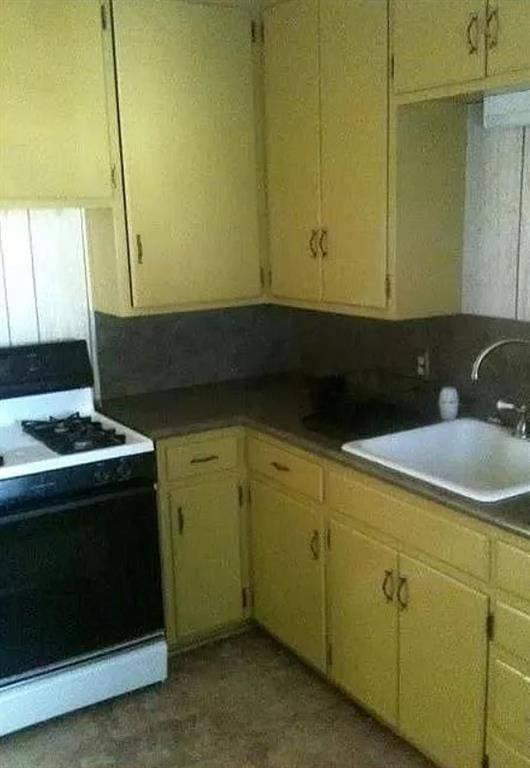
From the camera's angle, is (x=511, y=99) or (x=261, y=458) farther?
(x=261, y=458)

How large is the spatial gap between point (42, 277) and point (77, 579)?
1.11 m

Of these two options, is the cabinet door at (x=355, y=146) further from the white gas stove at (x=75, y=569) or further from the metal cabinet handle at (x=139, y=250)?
the white gas stove at (x=75, y=569)

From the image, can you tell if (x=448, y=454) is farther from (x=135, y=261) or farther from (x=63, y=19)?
(x=63, y=19)

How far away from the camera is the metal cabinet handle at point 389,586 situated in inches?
94.6

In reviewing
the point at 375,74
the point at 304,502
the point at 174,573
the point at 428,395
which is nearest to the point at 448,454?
the point at 428,395

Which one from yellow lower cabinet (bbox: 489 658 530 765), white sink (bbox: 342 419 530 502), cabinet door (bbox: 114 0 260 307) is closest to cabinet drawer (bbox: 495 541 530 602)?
yellow lower cabinet (bbox: 489 658 530 765)

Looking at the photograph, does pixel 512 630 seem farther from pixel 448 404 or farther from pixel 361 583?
pixel 448 404

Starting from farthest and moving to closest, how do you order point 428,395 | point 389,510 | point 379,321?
point 379,321
point 428,395
point 389,510

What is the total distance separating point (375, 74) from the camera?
262cm

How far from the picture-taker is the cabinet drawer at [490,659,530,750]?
202cm

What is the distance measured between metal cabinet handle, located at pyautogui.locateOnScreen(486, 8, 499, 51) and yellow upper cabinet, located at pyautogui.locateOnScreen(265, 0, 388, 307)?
0.42m

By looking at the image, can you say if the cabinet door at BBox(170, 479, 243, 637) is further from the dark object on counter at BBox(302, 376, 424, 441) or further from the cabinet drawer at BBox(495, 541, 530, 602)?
the cabinet drawer at BBox(495, 541, 530, 602)

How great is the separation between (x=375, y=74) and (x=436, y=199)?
44 cm

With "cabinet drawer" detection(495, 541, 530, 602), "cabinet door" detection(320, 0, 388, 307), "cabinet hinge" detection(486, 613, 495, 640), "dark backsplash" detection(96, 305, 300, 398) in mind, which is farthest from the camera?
"dark backsplash" detection(96, 305, 300, 398)
